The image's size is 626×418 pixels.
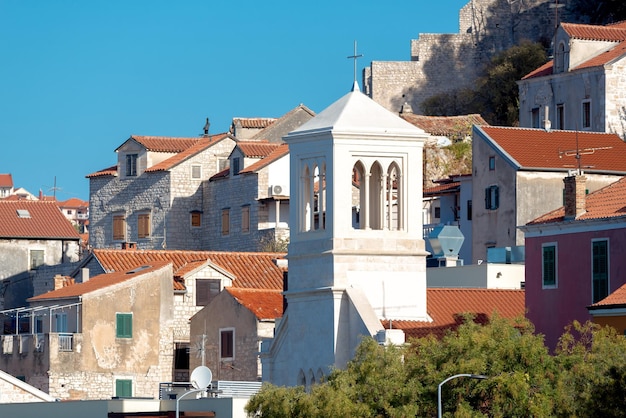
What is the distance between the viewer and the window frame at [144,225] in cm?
10338

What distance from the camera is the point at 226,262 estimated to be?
246 feet

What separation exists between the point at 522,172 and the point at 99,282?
15256mm

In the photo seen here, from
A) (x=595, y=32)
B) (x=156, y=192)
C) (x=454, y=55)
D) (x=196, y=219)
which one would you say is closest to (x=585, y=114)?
(x=595, y=32)

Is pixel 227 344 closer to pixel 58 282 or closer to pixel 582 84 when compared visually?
pixel 58 282

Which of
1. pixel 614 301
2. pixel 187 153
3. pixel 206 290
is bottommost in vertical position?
pixel 614 301

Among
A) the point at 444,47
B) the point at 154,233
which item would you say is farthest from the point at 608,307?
the point at 444,47

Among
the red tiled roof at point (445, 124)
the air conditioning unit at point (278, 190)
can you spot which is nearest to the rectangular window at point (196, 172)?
the air conditioning unit at point (278, 190)

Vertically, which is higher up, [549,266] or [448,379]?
[549,266]

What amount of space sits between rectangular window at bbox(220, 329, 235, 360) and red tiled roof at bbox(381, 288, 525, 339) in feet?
43.6

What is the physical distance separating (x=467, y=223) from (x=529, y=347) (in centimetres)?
3866

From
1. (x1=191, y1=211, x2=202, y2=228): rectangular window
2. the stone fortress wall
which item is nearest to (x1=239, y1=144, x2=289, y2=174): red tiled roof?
(x1=191, y1=211, x2=202, y2=228): rectangular window

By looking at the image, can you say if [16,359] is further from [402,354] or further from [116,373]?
[402,354]

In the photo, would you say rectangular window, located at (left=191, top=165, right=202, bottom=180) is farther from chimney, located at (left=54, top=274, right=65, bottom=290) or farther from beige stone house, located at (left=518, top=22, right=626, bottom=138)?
chimney, located at (left=54, top=274, right=65, bottom=290)

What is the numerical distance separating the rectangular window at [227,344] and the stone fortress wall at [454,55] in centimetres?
5452
